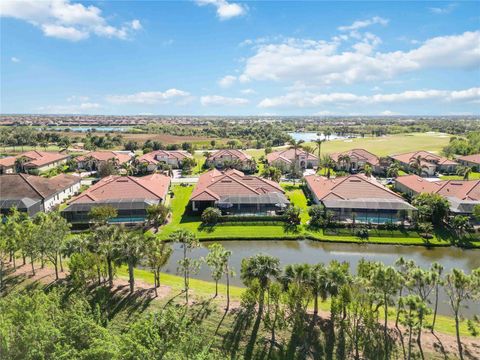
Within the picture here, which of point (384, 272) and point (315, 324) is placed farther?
point (315, 324)

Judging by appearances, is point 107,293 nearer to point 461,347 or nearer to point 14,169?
point 461,347

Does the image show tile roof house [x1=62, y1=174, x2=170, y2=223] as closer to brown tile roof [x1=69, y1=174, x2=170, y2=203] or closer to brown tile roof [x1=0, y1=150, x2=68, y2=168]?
brown tile roof [x1=69, y1=174, x2=170, y2=203]

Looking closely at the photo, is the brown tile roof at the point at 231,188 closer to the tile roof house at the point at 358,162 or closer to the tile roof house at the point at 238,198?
the tile roof house at the point at 238,198

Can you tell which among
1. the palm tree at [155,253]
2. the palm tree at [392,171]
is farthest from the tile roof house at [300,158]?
the palm tree at [155,253]

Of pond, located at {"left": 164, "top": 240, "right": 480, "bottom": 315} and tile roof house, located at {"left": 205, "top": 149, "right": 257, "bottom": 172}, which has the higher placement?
tile roof house, located at {"left": 205, "top": 149, "right": 257, "bottom": 172}

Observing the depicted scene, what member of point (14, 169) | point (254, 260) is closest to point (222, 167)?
point (14, 169)

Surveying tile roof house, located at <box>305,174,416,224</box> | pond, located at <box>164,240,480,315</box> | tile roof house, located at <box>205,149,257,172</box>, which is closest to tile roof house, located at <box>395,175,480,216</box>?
tile roof house, located at <box>305,174,416,224</box>

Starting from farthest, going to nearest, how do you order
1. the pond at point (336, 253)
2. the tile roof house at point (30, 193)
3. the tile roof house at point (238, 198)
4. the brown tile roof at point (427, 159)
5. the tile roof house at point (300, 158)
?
the tile roof house at point (300, 158)
the brown tile roof at point (427, 159)
the tile roof house at point (238, 198)
the tile roof house at point (30, 193)
the pond at point (336, 253)
